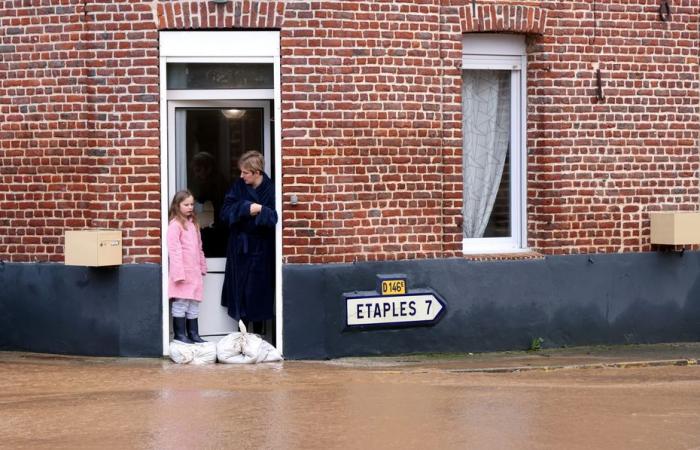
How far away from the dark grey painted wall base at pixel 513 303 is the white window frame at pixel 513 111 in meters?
0.51

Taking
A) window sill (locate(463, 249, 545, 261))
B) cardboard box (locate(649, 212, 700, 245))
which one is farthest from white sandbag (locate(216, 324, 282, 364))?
cardboard box (locate(649, 212, 700, 245))

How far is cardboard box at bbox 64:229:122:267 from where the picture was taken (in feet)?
42.4

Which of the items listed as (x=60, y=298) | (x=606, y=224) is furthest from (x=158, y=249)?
(x=606, y=224)

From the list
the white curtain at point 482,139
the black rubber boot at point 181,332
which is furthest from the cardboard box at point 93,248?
the white curtain at point 482,139

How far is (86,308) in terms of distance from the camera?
13328 mm

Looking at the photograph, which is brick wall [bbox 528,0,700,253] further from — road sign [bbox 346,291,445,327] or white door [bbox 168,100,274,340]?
white door [bbox 168,100,274,340]

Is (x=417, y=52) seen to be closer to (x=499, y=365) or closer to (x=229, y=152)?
(x=229, y=152)

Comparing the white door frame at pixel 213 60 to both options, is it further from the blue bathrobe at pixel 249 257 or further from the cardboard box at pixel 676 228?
the cardboard box at pixel 676 228

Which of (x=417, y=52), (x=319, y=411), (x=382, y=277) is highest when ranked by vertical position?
(x=417, y=52)

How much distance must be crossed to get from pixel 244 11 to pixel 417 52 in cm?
179

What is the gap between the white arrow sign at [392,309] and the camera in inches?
523

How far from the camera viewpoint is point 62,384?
1173 centimetres

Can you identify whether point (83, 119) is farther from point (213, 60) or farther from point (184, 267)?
point (184, 267)

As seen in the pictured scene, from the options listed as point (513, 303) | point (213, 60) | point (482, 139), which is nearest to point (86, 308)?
point (213, 60)
